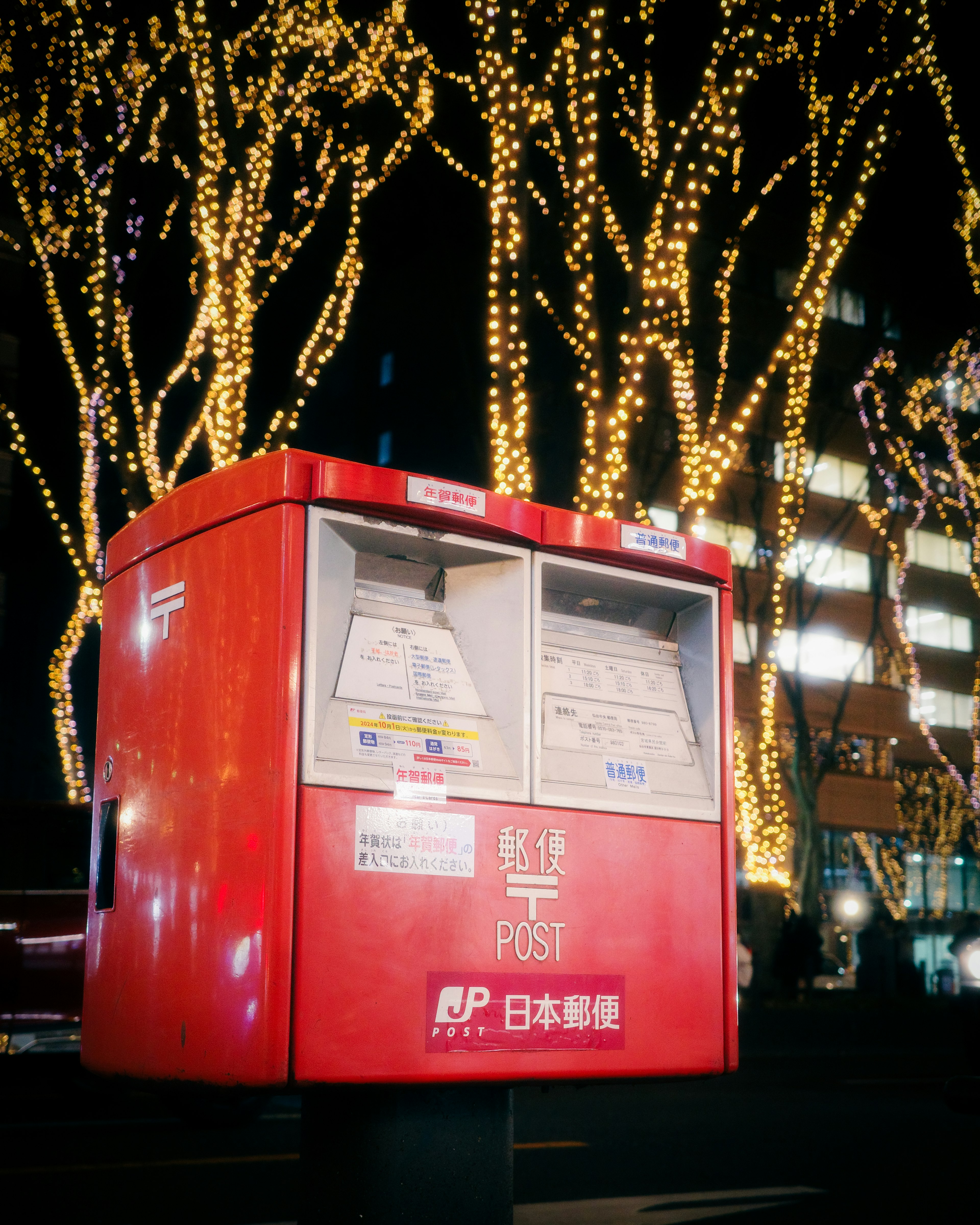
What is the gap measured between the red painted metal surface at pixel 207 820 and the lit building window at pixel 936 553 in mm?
37246

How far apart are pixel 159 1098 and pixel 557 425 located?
17.9 meters

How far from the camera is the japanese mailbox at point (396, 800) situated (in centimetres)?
230

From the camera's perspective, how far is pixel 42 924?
8.27 metres

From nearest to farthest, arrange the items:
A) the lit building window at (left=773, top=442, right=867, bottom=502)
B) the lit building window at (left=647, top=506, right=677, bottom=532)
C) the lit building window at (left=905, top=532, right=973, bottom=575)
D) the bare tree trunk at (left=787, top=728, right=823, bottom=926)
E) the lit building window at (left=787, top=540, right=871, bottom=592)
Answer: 1. the bare tree trunk at (left=787, top=728, right=823, bottom=926)
2. the lit building window at (left=647, top=506, right=677, bottom=532)
3. the lit building window at (left=787, top=540, right=871, bottom=592)
4. the lit building window at (left=773, top=442, right=867, bottom=502)
5. the lit building window at (left=905, top=532, right=973, bottom=575)

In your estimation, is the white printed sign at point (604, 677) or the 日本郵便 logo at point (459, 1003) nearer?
the 日本郵便 logo at point (459, 1003)

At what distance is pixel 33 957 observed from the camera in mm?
8188

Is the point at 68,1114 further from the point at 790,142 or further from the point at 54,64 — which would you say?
the point at 790,142

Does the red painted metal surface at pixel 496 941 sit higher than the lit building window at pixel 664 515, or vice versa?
the lit building window at pixel 664 515

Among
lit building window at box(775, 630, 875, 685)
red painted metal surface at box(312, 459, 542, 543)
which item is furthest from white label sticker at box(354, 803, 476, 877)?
lit building window at box(775, 630, 875, 685)

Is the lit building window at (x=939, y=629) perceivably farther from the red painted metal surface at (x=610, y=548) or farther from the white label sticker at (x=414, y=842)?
the white label sticker at (x=414, y=842)

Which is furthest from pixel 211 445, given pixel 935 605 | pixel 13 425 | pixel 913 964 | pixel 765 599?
pixel 935 605

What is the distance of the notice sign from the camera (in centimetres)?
241

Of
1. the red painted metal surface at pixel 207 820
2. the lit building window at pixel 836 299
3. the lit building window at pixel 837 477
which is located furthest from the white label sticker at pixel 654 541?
the lit building window at pixel 836 299

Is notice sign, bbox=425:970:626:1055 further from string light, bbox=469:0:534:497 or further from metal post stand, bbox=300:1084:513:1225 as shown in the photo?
string light, bbox=469:0:534:497
